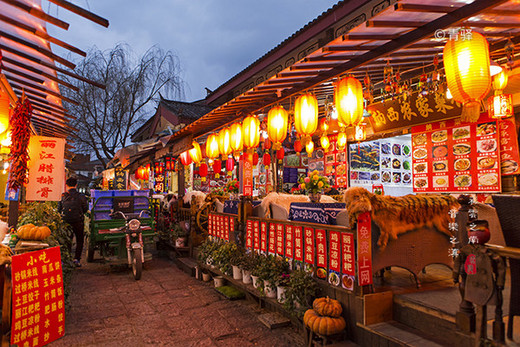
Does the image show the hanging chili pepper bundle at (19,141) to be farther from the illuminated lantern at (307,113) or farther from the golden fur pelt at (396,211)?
the golden fur pelt at (396,211)

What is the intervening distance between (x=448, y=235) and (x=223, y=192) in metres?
8.16

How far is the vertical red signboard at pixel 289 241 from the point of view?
6.07 meters

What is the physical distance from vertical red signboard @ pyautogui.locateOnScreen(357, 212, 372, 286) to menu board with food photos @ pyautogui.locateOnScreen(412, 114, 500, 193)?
17.2ft

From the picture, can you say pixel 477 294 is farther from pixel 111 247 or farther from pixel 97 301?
pixel 111 247

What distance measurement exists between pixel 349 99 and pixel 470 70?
6.89 ft

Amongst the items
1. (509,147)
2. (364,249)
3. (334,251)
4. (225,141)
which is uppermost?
(225,141)

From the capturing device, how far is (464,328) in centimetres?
331

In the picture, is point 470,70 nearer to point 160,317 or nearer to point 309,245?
point 309,245

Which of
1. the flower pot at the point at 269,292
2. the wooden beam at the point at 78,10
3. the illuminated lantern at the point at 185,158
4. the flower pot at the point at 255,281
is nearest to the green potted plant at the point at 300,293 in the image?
the flower pot at the point at 269,292

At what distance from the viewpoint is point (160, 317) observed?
247 inches

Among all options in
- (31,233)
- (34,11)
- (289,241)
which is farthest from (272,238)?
(34,11)

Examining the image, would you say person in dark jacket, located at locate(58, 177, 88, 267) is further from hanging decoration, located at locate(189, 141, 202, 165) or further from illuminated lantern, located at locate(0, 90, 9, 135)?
illuminated lantern, located at locate(0, 90, 9, 135)

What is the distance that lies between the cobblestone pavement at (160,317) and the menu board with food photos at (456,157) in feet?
20.2

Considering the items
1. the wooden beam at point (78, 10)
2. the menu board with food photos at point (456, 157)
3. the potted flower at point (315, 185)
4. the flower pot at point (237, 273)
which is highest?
the wooden beam at point (78, 10)
